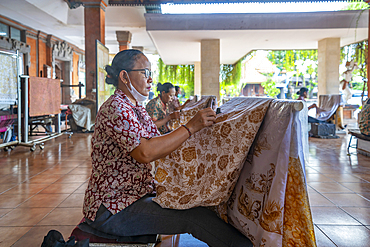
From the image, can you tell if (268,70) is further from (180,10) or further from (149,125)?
(149,125)

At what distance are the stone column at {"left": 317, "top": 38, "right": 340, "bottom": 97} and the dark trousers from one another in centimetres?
955

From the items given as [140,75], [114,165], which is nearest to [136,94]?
[140,75]

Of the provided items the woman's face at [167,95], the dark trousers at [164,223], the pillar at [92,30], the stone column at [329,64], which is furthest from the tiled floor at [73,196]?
the stone column at [329,64]

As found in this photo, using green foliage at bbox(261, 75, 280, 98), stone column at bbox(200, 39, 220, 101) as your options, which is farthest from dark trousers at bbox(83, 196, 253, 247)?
green foliage at bbox(261, 75, 280, 98)

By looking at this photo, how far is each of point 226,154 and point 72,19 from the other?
10648 mm

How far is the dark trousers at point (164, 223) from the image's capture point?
1388 mm

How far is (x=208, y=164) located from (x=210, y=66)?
860 centimetres

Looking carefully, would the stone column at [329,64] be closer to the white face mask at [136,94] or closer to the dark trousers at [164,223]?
the white face mask at [136,94]

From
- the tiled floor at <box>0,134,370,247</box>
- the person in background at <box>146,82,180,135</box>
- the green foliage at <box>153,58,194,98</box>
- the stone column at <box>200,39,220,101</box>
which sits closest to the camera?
the tiled floor at <box>0,134,370,247</box>

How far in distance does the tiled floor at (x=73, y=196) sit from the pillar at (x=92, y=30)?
3.43m

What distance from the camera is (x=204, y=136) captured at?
147cm

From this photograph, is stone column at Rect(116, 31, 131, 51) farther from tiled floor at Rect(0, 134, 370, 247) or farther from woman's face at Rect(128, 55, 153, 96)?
woman's face at Rect(128, 55, 153, 96)

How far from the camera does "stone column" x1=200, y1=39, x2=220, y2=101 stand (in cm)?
960

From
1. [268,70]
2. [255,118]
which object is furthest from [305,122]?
[268,70]
